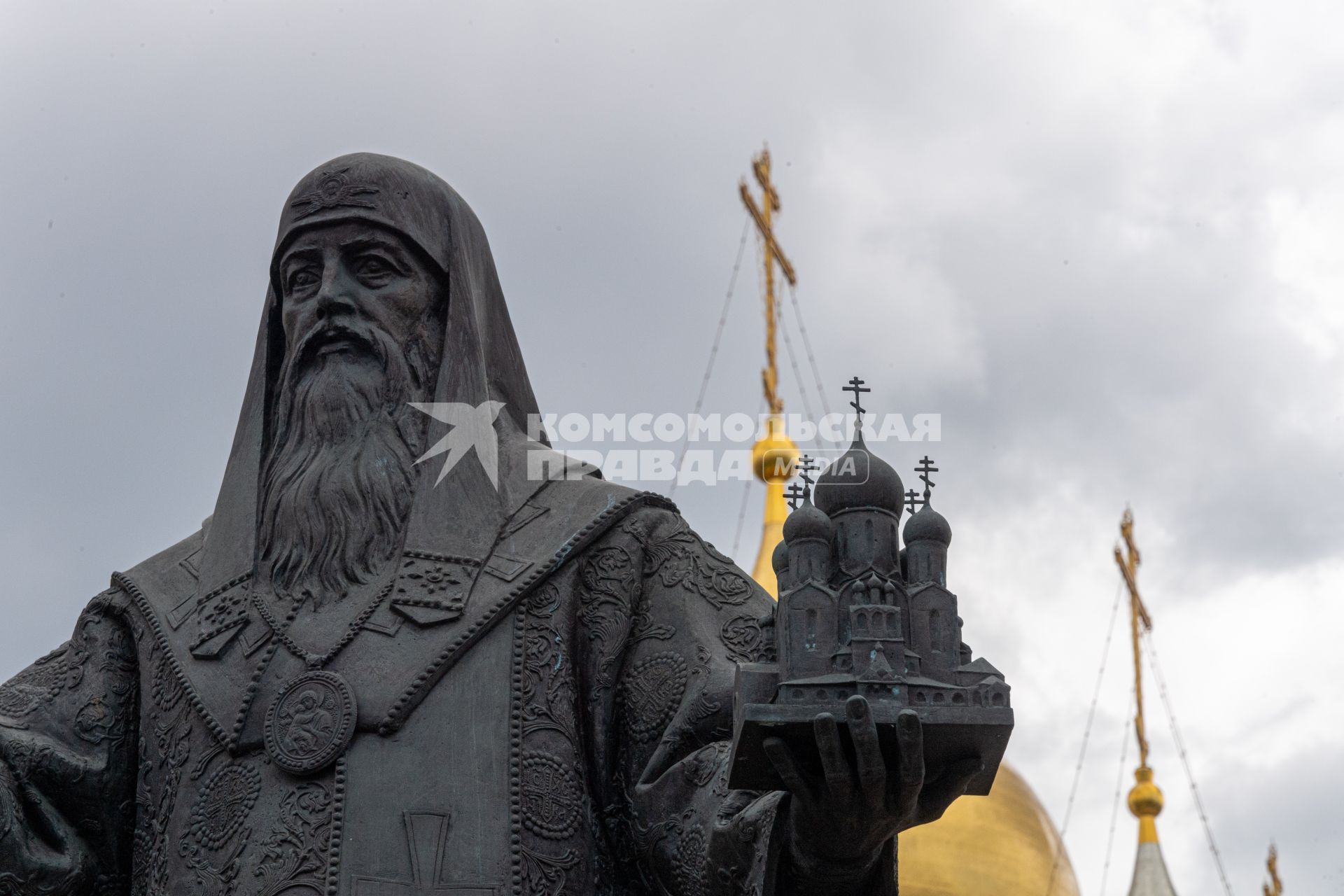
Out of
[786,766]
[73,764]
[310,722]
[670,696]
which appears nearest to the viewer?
[786,766]

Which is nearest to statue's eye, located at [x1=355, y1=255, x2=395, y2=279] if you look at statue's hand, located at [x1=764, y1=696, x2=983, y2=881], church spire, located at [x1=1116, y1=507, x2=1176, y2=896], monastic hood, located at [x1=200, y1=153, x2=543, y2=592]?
monastic hood, located at [x1=200, y1=153, x2=543, y2=592]

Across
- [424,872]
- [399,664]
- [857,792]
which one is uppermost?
[399,664]

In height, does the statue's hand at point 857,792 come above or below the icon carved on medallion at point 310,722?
below

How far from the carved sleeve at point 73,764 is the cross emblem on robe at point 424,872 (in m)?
1.27

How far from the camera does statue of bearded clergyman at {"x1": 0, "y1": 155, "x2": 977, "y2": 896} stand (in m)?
7.97

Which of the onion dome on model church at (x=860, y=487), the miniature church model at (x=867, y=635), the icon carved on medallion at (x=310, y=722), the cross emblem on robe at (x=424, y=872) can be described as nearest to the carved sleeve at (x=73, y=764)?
the icon carved on medallion at (x=310, y=722)

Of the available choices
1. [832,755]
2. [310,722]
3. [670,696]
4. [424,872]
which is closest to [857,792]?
[832,755]

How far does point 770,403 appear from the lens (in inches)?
1531

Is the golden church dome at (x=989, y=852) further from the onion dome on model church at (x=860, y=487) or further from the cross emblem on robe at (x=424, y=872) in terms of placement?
the onion dome on model church at (x=860, y=487)

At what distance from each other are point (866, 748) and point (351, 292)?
9.21 ft

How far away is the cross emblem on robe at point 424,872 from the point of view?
7805 mm

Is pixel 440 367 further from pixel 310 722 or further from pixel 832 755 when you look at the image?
pixel 832 755

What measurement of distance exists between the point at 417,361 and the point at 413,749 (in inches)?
59.8

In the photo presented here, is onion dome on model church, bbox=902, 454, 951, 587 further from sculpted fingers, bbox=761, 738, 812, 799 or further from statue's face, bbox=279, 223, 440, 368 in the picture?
statue's face, bbox=279, 223, 440, 368
